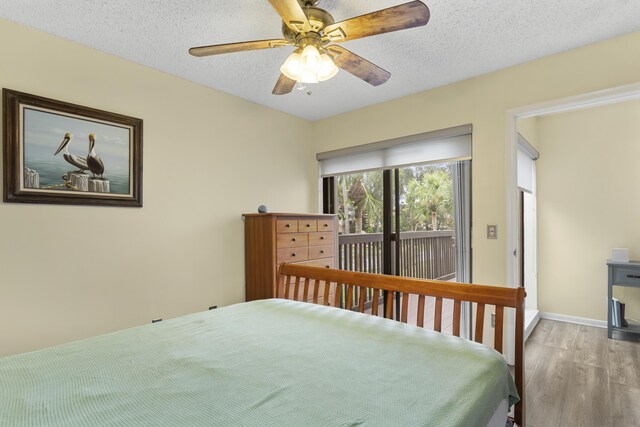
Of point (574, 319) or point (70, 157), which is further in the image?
point (574, 319)

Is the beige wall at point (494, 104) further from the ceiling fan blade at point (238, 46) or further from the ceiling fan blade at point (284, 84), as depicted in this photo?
the ceiling fan blade at point (238, 46)

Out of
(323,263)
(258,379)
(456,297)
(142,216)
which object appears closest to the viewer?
(258,379)

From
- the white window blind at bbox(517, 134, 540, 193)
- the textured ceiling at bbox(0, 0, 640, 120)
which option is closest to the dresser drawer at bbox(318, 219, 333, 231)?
the textured ceiling at bbox(0, 0, 640, 120)

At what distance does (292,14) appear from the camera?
4.66 feet

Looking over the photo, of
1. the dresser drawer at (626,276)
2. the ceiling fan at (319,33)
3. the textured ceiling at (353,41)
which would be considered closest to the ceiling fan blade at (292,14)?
the ceiling fan at (319,33)

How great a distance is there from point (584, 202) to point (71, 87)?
4877 millimetres

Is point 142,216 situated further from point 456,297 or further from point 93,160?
point 456,297

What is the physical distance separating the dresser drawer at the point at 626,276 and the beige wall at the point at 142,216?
11.1 feet

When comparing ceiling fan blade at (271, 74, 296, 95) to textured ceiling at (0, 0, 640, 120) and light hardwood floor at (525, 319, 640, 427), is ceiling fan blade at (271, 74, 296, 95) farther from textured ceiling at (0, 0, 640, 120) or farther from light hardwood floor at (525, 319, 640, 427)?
light hardwood floor at (525, 319, 640, 427)

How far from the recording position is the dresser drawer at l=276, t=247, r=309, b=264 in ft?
9.70

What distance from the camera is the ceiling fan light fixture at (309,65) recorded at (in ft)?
5.24

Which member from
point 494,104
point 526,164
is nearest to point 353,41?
point 494,104

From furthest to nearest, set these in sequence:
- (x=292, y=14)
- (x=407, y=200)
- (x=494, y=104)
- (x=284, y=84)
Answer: (x=407, y=200), (x=494, y=104), (x=284, y=84), (x=292, y=14)

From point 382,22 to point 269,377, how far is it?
150cm
